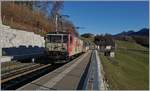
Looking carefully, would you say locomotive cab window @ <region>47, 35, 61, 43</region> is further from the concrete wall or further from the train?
the concrete wall

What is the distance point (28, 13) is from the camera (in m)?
75.8

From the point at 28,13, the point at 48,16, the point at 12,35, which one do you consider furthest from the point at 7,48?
the point at 48,16

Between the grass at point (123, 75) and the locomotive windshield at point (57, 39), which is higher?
the locomotive windshield at point (57, 39)

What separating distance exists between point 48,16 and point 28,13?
87.6 feet

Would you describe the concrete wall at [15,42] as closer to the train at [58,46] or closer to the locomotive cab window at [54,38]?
the train at [58,46]

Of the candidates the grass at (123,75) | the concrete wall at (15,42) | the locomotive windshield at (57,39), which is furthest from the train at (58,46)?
the concrete wall at (15,42)

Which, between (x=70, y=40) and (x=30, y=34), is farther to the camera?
(x=30, y=34)

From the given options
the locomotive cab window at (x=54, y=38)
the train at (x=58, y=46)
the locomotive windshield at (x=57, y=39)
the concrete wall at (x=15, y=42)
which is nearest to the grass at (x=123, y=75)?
the train at (x=58, y=46)

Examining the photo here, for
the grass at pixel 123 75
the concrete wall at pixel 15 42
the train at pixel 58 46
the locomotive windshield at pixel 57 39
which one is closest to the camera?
the grass at pixel 123 75

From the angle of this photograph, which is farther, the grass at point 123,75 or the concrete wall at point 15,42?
the concrete wall at point 15,42

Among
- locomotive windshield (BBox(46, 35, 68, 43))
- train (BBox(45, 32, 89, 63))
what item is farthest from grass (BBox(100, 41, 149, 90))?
locomotive windshield (BBox(46, 35, 68, 43))

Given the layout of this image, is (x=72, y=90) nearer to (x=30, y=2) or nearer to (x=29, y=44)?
(x=29, y=44)

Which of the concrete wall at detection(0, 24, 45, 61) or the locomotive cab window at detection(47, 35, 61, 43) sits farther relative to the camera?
the concrete wall at detection(0, 24, 45, 61)

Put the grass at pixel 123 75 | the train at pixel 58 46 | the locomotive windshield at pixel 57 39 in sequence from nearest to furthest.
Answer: the grass at pixel 123 75, the train at pixel 58 46, the locomotive windshield at pixel 57 39
